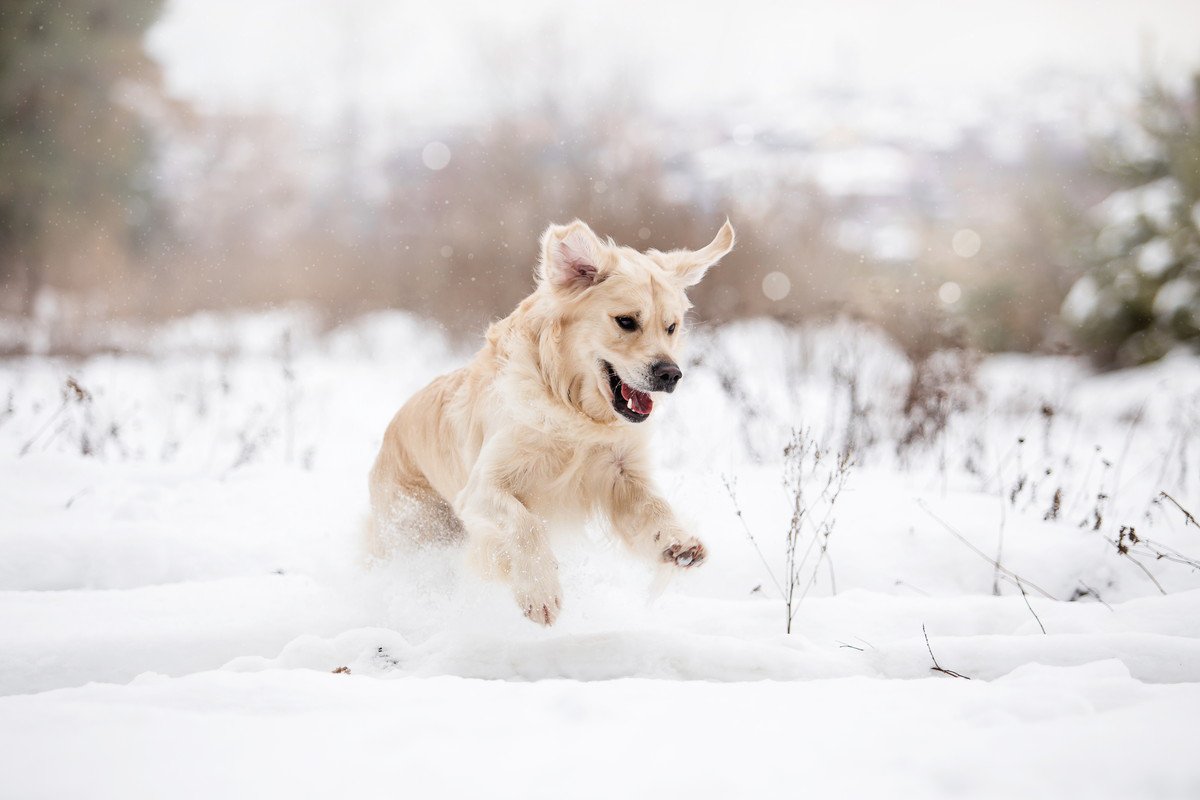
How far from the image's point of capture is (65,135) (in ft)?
44.9

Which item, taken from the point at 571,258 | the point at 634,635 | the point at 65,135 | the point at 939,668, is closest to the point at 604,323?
the point at 571,258

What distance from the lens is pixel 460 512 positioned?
9.50 ft

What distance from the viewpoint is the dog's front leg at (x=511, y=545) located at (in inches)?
95.9

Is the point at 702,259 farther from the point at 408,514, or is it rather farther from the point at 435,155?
the point at 435,155

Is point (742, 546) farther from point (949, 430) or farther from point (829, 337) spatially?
point (829, 337)

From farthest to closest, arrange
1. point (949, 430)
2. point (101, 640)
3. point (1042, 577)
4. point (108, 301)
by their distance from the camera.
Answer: point (108, 301) < point (949, 430) < point (1042, 577) < point (101, 640)

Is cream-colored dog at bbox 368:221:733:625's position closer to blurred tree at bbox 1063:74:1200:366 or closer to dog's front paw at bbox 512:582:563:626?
dog's front paw at bbox 512:582:563:626

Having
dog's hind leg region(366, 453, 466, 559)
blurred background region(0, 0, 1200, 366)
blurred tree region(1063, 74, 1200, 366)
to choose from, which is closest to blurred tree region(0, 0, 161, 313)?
blurred background region(0, 0, 1200, 366)

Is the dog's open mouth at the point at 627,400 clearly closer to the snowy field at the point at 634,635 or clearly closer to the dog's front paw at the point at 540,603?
the snowy field at the point at 634,635

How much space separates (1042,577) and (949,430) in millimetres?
2546

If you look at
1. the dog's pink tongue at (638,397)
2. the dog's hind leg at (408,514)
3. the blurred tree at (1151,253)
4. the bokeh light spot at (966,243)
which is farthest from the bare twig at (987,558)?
the bokeh light spot at (966,243)

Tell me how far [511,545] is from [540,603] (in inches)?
9.4

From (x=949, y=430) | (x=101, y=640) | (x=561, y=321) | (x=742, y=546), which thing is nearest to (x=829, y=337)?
(x=949, y=430)

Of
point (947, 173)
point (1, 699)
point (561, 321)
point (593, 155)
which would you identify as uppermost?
point (947, 173)
